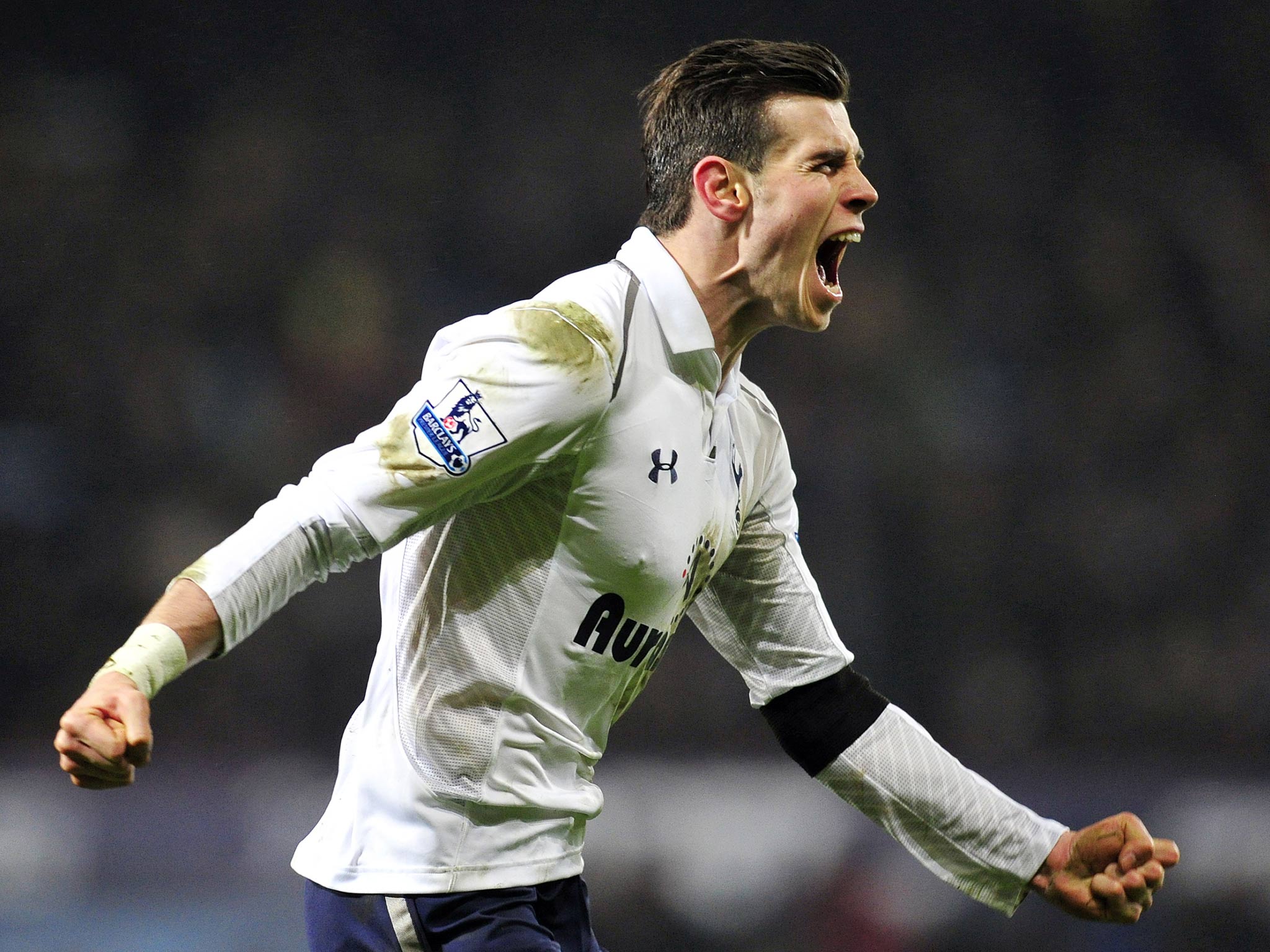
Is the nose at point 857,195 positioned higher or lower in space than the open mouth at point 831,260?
higher

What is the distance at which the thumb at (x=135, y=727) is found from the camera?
46.2 inches

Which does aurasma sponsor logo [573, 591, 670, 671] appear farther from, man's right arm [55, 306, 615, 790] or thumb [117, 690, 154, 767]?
thumb [117, 690, 154, 767]

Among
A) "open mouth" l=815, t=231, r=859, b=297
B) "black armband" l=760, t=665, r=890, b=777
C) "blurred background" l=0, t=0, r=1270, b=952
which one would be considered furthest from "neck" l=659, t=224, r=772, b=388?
"blurred background" l=0, t=0, r=1270, b=952

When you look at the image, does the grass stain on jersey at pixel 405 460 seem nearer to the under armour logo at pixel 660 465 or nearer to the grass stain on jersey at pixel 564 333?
the grass stain on jersey at pixel 564 333

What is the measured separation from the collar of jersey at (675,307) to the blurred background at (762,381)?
81.5 inches

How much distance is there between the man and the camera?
4.71ft

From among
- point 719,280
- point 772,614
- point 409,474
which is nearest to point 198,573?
point 409,474

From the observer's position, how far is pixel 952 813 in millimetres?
2021

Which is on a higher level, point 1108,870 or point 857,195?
point 857,195

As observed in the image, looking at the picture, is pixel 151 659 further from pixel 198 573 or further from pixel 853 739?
pixel 853 739

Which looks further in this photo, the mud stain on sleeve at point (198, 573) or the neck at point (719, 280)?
the neck at point (719, 280)

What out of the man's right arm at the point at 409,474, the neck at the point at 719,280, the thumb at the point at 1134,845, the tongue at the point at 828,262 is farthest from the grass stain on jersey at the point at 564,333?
the thumb at the point at 1134,845

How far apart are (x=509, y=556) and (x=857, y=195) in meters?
0.71

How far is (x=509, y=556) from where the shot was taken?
5.28ft
